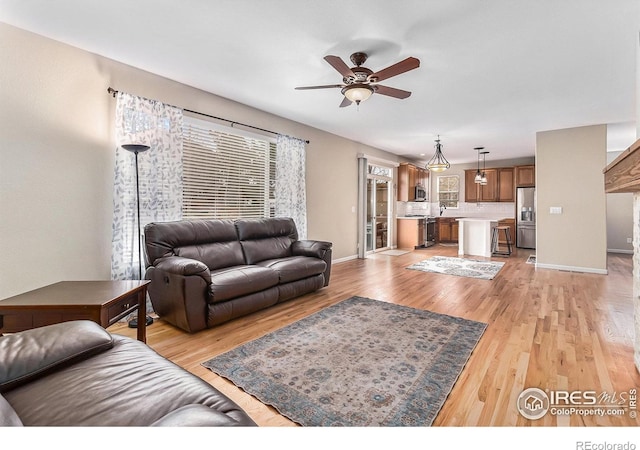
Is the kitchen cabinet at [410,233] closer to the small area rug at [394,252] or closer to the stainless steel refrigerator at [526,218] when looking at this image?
the small area rug at [394,252]

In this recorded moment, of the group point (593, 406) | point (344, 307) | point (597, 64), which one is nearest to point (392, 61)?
point (597, 64)

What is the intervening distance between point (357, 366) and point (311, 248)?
212 centimetres

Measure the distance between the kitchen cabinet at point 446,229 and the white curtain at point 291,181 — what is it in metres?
6.04

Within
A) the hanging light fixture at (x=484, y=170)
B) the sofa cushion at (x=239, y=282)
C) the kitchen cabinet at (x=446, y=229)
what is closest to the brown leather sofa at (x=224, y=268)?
the sofa cushion at (x=239, y=282)

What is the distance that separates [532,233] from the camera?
794cm

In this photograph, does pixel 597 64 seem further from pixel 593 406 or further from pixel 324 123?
pixel 324 123

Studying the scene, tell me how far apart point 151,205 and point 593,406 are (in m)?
3.97

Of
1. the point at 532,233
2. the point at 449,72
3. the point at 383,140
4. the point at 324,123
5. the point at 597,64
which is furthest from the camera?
the point at 532,233

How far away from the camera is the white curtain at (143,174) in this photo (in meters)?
3.06

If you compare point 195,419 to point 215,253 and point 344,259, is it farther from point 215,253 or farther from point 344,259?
point 344,259

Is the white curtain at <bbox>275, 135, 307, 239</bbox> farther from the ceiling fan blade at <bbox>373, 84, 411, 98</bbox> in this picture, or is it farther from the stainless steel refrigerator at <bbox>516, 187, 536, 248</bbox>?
the stainless steel refrigerator at <bbox>516, 187, 536, 248</bbox>

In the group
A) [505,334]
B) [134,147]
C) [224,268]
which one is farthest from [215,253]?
[505,334]

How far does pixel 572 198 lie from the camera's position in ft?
17.3
